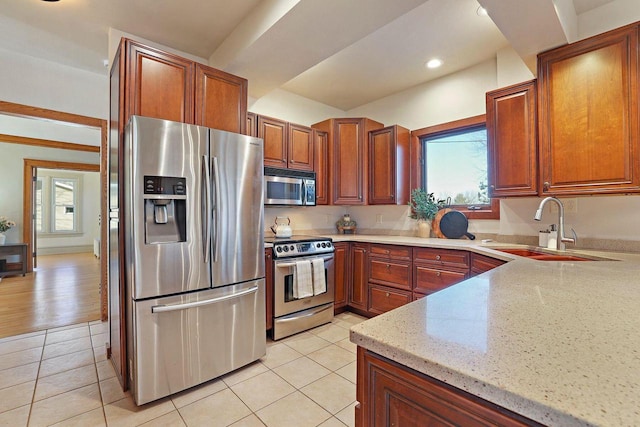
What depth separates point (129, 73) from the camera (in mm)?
1998

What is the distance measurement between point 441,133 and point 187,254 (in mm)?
2974

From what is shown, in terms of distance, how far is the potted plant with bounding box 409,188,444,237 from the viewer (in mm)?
3355

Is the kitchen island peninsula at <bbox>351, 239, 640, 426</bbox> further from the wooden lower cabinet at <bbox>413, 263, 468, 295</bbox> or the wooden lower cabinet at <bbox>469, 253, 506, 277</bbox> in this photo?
the wooden lower cabinet at <bbox>413, 263, 468, 295</bbox>

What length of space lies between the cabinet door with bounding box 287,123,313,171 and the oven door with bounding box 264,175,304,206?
0.22 m

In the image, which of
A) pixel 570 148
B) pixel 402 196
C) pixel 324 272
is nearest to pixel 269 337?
pixel 324 272

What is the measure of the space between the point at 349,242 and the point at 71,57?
132 inches

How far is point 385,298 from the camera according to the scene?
124 inches

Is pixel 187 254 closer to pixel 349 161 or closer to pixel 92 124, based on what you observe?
pixel 92 124

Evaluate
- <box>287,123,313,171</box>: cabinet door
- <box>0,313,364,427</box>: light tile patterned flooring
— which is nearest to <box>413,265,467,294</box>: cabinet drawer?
<box>0,313,364,427</box>: light tile patterned flooring

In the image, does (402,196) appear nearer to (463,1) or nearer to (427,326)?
(463,1)

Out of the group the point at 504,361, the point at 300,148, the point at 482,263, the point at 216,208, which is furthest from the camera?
the point at 300,148

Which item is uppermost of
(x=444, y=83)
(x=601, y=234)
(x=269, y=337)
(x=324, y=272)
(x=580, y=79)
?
(x=444, y=83)

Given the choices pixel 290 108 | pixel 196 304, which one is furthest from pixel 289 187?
pixel 196 304

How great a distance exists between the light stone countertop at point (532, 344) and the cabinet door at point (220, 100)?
211cm
